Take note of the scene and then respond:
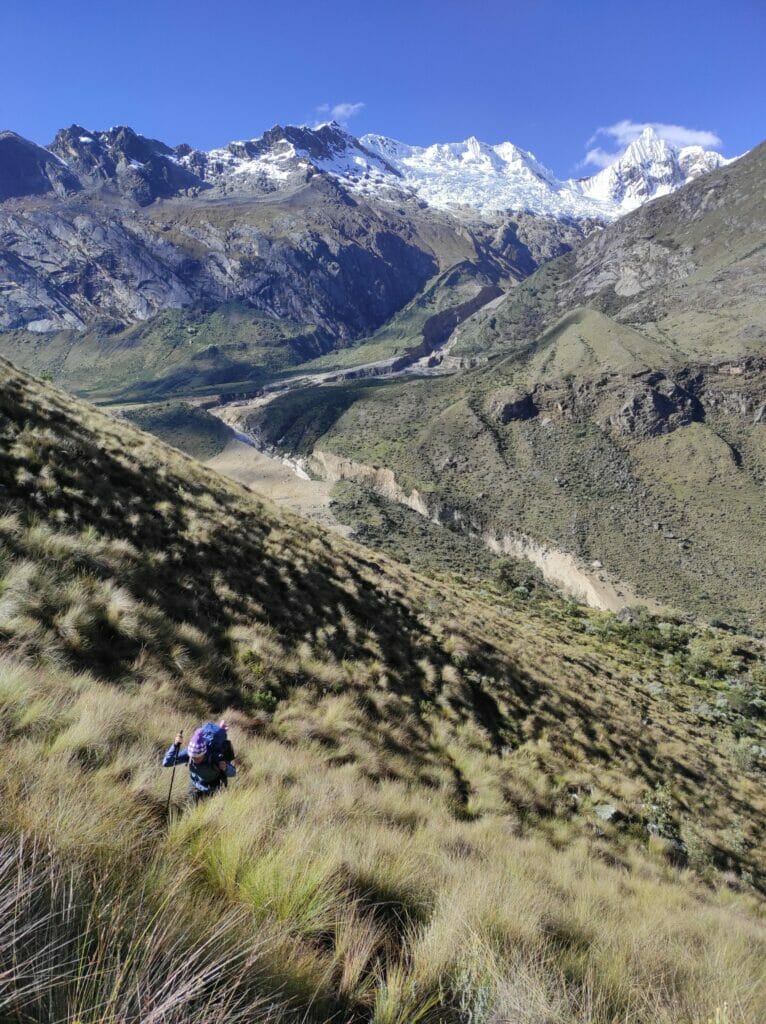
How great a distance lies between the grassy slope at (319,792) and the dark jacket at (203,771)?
18cm

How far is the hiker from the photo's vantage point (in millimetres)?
3895

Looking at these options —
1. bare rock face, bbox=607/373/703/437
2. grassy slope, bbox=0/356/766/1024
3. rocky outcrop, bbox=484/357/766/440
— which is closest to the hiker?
grassy slope, bbox=0/356/766/1024

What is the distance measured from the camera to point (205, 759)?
4035 millimetres

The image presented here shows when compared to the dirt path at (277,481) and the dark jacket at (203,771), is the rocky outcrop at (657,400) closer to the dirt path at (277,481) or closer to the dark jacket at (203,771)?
the dirt path at (277,481)

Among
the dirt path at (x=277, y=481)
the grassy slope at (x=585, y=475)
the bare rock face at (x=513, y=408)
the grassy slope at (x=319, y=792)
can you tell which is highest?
the bare rock face at (x=513, y=408)

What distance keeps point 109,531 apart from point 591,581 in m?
76.5

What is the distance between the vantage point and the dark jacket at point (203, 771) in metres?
3.89

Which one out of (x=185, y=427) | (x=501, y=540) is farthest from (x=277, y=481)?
(x=185, y=427)

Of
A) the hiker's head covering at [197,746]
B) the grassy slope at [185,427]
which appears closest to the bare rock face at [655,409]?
the grassy slope at [185,427]

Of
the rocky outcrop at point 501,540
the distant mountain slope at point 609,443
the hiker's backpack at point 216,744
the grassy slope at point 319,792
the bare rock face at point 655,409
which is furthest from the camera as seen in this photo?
the bare rock face at point 655,409

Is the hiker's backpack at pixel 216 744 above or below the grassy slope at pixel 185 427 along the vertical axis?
above

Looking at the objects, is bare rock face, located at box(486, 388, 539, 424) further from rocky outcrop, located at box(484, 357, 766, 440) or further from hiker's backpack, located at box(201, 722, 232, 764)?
hiker's backpack, located at box(201, 722, 232, 764)

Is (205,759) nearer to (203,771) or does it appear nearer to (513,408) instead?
(203,771)

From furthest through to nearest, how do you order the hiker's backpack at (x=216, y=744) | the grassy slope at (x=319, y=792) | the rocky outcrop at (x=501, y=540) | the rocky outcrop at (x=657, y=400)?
the rocky outcrop at (x=657, y=400)
the rocky outcrop at (x=501, y=540)
the hiker's backpack at (x=216, y=744)
the grassy slope at (x=319, y=792)
